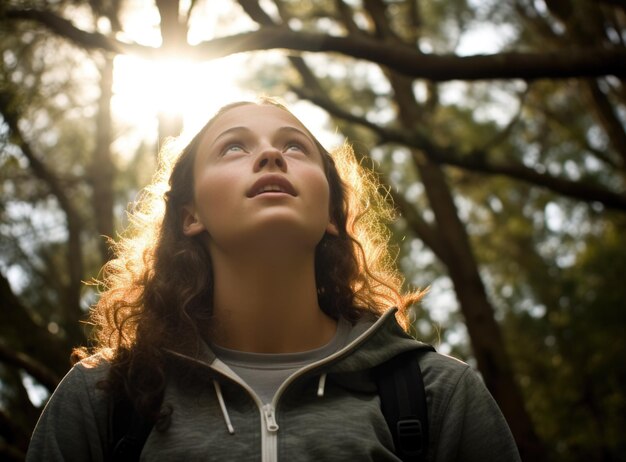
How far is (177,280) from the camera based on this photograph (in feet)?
8.59

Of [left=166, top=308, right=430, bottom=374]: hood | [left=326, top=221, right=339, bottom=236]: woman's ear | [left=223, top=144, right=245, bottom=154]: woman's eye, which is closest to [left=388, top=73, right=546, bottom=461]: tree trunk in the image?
[left=326, top=221, right=339, bottom=236]: woman's ear

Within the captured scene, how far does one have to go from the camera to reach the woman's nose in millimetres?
2490

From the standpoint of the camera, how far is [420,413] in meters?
2.14

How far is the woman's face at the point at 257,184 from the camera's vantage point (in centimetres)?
240

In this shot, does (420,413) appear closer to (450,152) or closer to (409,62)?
(409,62)

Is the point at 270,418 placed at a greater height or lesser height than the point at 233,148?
lesser

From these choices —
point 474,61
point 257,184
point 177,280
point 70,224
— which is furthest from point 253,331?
point 70,224

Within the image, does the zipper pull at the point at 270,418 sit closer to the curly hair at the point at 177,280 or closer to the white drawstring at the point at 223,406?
the white drawstring at the point at 223,406

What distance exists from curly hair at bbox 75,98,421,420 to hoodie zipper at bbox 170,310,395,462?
0.17 m

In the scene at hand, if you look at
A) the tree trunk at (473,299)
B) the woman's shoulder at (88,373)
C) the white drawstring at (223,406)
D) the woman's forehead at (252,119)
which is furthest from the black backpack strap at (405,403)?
the tree trunk at (473,299)

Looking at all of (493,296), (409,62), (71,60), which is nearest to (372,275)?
(409,62)

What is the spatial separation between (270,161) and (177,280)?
21.8 inches

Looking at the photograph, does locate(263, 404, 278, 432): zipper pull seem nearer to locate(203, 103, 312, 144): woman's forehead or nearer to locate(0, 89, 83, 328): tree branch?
locate(203, 103, 312, 144): woman's forehead

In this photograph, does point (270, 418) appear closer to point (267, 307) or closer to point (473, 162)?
point (267, 307)
